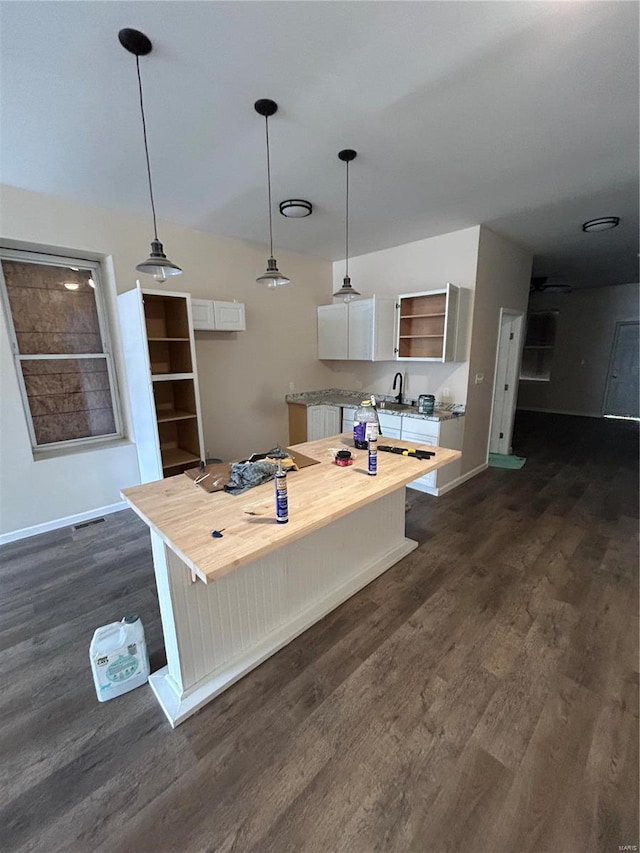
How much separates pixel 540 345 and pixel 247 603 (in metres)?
9.10

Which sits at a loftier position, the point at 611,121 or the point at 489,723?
the point at 611,121

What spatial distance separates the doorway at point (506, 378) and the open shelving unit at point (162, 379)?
380 centimetres

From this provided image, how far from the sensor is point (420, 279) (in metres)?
4.21


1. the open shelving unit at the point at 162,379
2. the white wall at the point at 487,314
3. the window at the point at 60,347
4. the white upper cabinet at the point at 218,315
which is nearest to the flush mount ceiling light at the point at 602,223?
the white wall at the point at 487,314

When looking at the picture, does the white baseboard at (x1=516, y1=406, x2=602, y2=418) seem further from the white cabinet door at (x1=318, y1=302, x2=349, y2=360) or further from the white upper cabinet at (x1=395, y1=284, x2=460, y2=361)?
the white cabinet door at (x1=318, y1=302, x2=349, y2=360)

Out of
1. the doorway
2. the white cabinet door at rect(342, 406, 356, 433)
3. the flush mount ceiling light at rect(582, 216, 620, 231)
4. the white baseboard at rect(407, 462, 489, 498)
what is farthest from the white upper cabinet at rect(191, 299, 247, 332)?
the flush mount ceiling light at rect(582, 216, 620, 231)

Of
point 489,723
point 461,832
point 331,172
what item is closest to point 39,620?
point 461,832

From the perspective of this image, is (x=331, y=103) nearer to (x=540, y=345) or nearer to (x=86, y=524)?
(x=86, y=524)

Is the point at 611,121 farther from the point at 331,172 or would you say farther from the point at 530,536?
the point at 530,536

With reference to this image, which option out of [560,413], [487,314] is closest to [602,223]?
[487,314]

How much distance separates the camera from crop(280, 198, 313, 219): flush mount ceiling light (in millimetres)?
3000

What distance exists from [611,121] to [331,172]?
1.68 meters

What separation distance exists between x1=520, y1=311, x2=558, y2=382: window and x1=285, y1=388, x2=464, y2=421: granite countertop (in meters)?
5.23

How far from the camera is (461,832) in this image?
117 centimetres
